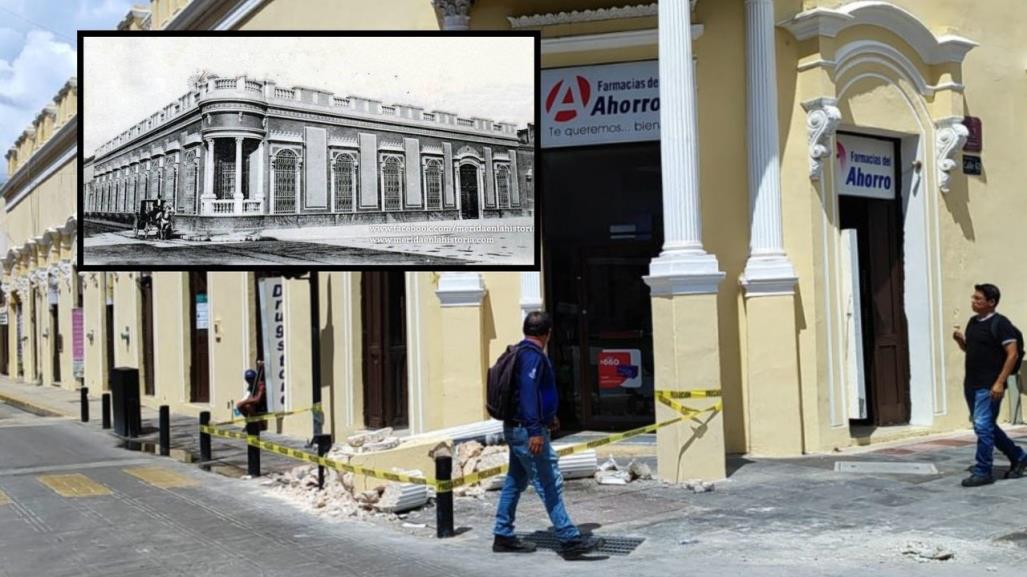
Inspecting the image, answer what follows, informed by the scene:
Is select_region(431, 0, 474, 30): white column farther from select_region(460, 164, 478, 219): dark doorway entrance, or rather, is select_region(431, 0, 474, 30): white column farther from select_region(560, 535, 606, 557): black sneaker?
select_region(560, 535, 606, 557): black sneaker

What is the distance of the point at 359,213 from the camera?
10.9 metres

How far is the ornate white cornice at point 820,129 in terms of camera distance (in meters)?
11.9

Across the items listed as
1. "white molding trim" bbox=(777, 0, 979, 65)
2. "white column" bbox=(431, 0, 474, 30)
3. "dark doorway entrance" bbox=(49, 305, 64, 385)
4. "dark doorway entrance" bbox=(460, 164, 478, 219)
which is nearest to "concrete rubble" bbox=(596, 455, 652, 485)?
"dark doorway entrance" bbox=(460, 164, 478, 219)

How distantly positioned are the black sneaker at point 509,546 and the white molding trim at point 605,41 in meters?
6.87

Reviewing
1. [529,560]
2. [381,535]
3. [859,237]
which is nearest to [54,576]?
[381,535]

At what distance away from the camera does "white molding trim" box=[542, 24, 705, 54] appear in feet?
40.2

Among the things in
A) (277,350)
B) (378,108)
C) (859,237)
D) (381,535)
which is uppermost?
(378,108)

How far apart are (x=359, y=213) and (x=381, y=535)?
3.75 metres

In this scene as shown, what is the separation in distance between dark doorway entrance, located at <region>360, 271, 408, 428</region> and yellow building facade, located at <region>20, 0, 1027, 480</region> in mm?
38

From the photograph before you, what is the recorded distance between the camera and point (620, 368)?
12.9 metres

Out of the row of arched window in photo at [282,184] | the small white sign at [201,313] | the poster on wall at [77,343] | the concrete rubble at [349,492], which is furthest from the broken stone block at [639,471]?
the poster on wall at [77,343]

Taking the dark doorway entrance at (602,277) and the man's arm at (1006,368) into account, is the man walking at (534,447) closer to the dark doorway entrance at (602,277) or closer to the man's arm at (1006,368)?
the man's arm at (1006,368)

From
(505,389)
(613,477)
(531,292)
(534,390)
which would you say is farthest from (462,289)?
(534,390)

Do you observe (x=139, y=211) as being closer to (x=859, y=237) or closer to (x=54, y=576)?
(x=54, y=576)
